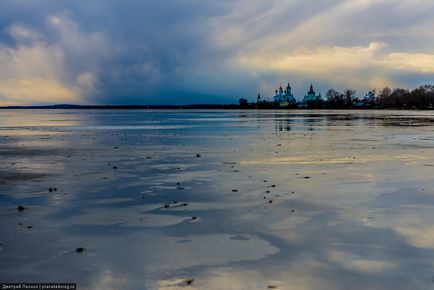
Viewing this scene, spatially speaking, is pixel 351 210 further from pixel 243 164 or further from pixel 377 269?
pixel 243 164

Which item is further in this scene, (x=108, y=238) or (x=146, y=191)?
(x=146, y=191)

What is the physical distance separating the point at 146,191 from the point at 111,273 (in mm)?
5694

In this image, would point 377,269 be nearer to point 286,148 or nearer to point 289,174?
point 289,174

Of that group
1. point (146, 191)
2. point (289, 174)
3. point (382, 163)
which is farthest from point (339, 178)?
point (146, 191)

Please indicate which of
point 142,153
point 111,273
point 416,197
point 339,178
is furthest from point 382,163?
point 111,273

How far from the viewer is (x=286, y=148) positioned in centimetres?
2341

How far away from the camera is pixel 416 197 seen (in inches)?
426

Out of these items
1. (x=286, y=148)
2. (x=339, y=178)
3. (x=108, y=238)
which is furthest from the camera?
(x=286, y=148)

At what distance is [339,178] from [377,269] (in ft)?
25.0

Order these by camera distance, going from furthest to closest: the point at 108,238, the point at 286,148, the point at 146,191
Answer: the point at 286,148 < the point at 146,191 < the point at 108,238

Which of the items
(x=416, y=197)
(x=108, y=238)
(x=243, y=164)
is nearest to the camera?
(x=108, y=238)

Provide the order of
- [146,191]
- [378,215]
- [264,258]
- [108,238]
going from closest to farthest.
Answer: [264,258]
[108,238]
[378,215]
[146,191]

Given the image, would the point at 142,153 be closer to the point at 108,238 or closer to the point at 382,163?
the point at 382,163

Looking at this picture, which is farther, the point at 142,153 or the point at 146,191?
the point at 142,153
